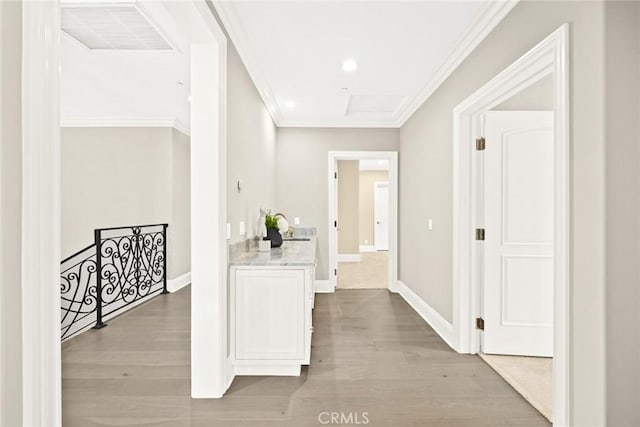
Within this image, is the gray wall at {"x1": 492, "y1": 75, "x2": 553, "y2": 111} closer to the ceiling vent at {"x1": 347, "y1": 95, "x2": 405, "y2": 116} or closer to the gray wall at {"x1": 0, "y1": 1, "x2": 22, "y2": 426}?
the ceiling vent at {"x1": 347, "y1": 95, "x2": 405, "y2": 116}

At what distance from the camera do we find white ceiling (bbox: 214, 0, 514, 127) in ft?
7.80

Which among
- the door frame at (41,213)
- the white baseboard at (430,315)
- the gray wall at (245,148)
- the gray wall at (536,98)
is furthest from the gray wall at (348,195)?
the door frame at (41,213)

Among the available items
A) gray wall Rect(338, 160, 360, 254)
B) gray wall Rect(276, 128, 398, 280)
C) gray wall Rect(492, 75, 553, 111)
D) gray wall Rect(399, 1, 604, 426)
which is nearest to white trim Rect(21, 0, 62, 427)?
gray wall Rect(399, 1, 604, 426)

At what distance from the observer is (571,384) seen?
5.41 feet

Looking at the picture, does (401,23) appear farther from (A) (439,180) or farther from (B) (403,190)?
(B) (403,190)

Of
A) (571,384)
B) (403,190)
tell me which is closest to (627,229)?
(571,384)

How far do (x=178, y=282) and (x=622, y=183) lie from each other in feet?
18.1

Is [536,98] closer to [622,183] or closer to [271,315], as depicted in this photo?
[622,183]

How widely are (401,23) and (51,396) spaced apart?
9.34 feet

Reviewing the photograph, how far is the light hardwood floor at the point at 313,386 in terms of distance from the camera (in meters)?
2.10

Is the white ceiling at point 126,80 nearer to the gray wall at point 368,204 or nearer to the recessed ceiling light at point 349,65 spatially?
the recessed ceiling light at point 349,65

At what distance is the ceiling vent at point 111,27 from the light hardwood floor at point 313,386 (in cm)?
257

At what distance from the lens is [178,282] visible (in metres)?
5.51

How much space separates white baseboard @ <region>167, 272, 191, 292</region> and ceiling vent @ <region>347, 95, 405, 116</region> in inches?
145
